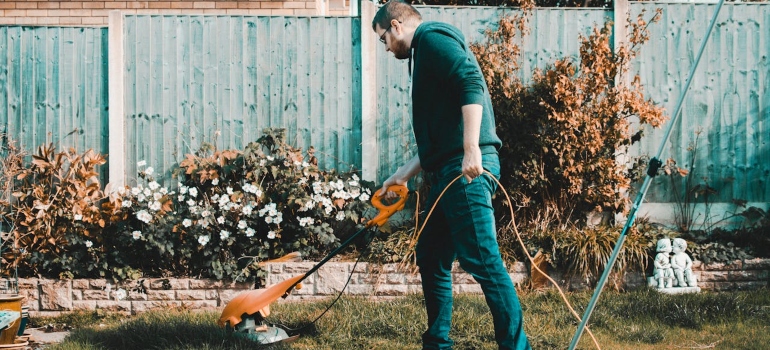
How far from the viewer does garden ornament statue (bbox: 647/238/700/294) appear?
542cm

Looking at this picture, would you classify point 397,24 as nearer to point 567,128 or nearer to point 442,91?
point 442,91

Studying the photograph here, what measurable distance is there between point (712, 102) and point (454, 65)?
4075 millimetres

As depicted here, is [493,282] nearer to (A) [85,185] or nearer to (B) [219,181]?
(B) [219,181]

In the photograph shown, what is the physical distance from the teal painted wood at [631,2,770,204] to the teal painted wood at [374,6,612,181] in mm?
549

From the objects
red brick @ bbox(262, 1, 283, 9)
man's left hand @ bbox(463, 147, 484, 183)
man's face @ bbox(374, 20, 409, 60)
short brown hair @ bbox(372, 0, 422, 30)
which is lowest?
man's left hand @ bbox(463, 147, 484, 183)

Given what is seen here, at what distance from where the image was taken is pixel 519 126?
5926 millimetres

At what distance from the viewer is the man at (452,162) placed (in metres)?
3.09

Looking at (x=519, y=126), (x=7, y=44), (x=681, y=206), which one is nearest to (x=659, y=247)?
(x=681, y=206)

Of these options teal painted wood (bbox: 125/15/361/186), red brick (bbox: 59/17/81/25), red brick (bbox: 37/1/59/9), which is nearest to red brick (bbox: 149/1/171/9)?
red brick (bbox: 59/17/81/25)

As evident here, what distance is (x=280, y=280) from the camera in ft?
18.1

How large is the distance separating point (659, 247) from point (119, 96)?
4.34 m

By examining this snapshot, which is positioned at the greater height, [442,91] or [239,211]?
[442,91]

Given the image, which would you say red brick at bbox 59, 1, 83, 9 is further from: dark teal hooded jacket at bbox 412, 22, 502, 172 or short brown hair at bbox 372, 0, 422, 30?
dark teal hooded jacket at bbox 412, 22, 502, 172

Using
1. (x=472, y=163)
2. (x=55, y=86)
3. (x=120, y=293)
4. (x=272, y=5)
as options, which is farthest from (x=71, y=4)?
(x=472, y=163)
